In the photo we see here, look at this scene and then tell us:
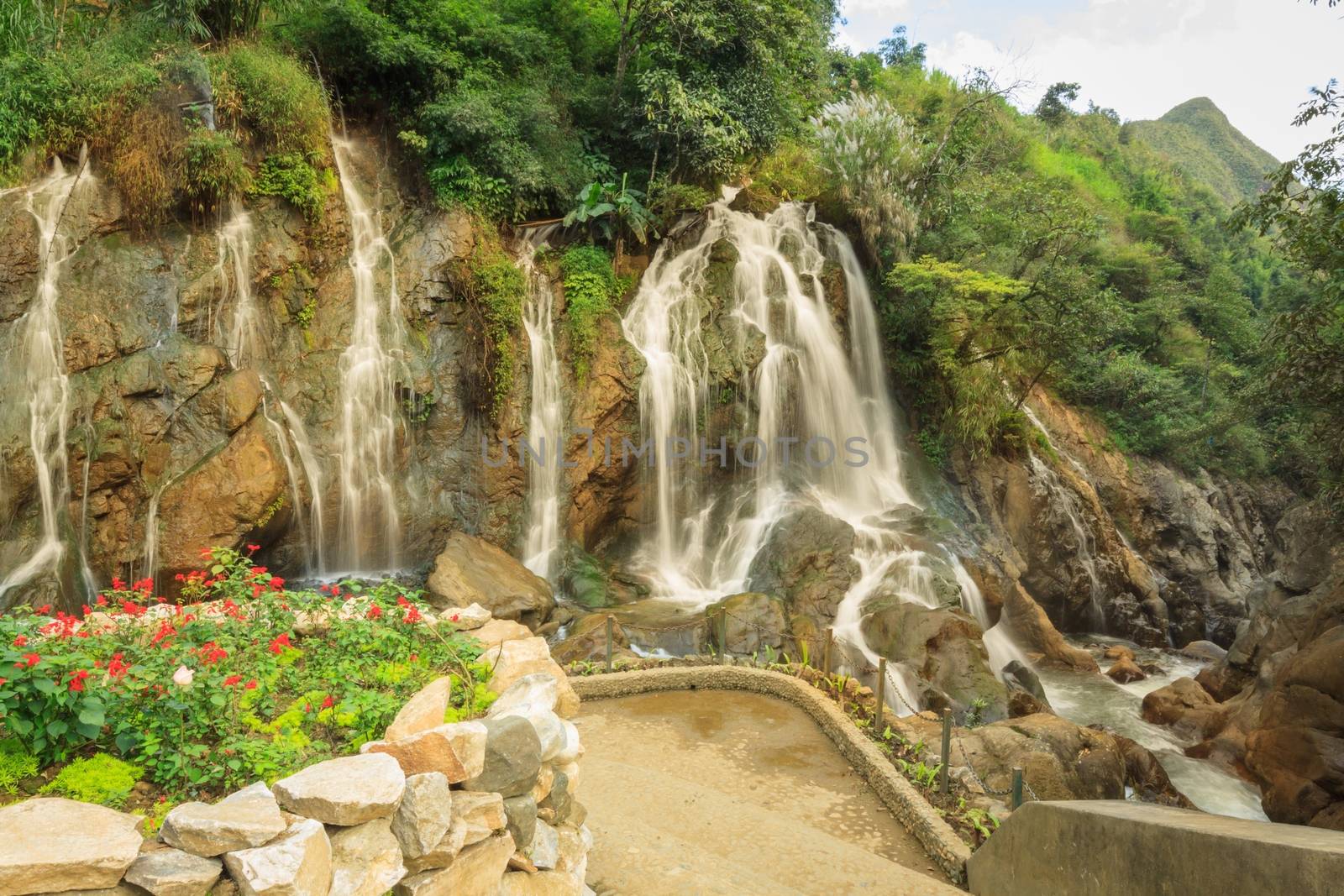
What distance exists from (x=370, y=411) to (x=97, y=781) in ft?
30.8

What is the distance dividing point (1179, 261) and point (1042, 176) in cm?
593

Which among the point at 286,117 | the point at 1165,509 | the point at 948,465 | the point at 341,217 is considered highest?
the point at 286,117

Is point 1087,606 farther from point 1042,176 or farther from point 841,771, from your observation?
point 1042,176

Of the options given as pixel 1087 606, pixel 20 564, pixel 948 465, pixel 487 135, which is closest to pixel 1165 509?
pixel 1087 606

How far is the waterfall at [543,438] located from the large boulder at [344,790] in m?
9.48

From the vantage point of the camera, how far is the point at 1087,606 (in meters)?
16.8

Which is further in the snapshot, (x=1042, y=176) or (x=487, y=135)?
(x=1042, y=176)

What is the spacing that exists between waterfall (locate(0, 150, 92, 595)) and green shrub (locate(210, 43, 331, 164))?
306cm

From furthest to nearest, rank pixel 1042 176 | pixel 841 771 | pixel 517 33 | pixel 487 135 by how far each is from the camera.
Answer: pixel 1042 176 < pixel 517 33 < pixel 487 135 < pixel 841 771

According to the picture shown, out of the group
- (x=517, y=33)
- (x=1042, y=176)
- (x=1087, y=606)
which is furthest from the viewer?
(x=1042, y=176)

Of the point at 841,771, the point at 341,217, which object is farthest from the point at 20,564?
the point at 841,771

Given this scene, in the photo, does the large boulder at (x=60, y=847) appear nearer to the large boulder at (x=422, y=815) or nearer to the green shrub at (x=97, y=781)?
the green shrub at (x=97, y=781)

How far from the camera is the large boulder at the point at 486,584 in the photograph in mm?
10445

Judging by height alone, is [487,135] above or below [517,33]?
below
